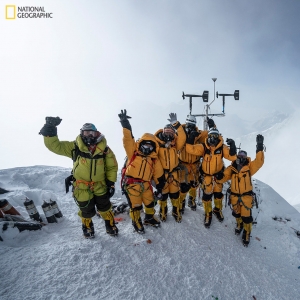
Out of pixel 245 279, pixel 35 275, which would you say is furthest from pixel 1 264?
pixel 245 279

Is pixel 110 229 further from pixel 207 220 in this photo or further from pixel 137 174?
pixel 207 220

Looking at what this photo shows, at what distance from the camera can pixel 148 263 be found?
12.7ft

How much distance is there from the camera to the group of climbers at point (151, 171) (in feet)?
14.1

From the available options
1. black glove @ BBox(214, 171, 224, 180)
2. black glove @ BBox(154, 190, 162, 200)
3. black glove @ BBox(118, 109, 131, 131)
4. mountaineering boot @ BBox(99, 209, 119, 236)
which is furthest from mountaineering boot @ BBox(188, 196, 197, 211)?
black glove @ BBox(118, 109, 131, 131)

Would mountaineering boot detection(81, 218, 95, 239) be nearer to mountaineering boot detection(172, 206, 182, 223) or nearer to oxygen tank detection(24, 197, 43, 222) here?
oxygen tank detection(24, 197, 43, 222)

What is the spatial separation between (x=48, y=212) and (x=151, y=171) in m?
3.11

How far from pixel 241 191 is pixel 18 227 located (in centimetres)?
584

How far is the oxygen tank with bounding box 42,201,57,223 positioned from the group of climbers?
4.00 ft

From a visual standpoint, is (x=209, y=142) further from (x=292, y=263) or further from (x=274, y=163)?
(x=274, y=163)

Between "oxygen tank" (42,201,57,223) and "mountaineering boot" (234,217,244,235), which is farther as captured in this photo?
"mountaineering boot" (234,217,244,235)

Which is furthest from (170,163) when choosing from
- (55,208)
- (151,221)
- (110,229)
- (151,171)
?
(55,208)

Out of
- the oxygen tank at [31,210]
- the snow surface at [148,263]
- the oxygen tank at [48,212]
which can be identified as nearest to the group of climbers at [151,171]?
the snow surface at [148,263]

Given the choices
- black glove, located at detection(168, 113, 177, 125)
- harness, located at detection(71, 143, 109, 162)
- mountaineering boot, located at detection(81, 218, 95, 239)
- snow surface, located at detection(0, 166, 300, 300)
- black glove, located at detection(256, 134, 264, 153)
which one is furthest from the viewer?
black glove, located at detection(168, 113, 177, 125)

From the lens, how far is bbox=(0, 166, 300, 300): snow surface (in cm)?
314
